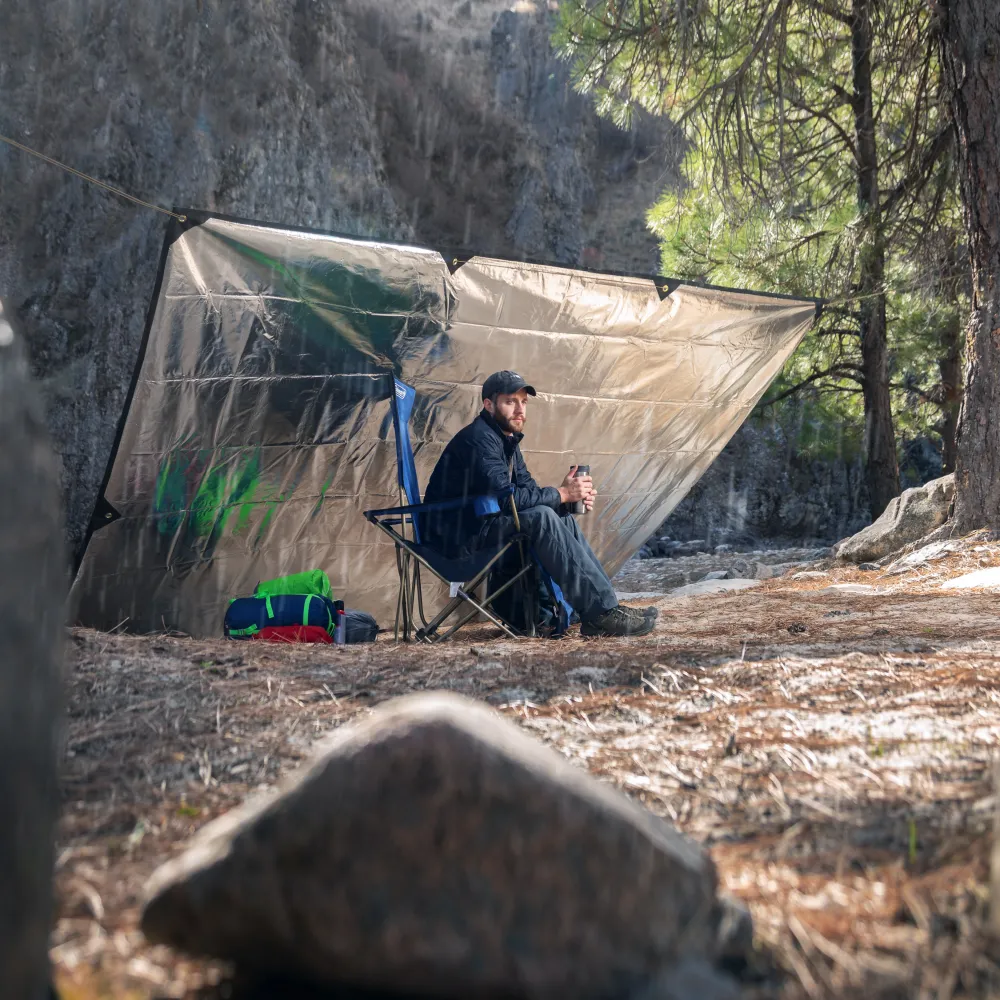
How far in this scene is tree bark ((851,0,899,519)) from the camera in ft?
21.0

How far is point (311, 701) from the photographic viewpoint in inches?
81.1

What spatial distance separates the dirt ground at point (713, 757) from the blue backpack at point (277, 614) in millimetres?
688

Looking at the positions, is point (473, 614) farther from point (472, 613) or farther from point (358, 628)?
point (358, 628)

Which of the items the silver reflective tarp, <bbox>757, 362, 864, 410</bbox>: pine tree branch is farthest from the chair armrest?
<bbox>757, 362, 864, 410</bbox>: pine tree branch

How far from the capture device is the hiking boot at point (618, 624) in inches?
138

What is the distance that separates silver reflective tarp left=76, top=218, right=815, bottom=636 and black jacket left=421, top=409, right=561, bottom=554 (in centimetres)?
76

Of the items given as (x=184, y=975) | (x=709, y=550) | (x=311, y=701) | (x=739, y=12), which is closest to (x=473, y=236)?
(x=709, y=550)

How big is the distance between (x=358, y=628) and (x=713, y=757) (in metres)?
2.64

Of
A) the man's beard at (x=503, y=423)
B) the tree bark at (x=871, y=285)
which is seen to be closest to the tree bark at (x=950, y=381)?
the tree bark at (x=871, y=285)

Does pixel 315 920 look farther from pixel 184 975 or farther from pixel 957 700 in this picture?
pixel 957 700

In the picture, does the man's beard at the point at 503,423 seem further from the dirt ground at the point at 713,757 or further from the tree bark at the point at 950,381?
the tree bark at the point at 950,381

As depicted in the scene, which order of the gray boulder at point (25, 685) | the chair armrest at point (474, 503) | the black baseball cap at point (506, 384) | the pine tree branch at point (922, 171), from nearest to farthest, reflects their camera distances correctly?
the gray boulder at point (25, 685)
the chair armrest at point (474, 503)
the black baseball cap at point (506, 384)
the pine tree branch at point (922, 171)

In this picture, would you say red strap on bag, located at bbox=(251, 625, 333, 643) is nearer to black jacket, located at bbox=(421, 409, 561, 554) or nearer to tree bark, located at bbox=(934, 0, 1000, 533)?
black jacket, located at bbox=(421, 409, 561, 554)

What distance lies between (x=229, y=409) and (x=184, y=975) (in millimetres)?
3457
